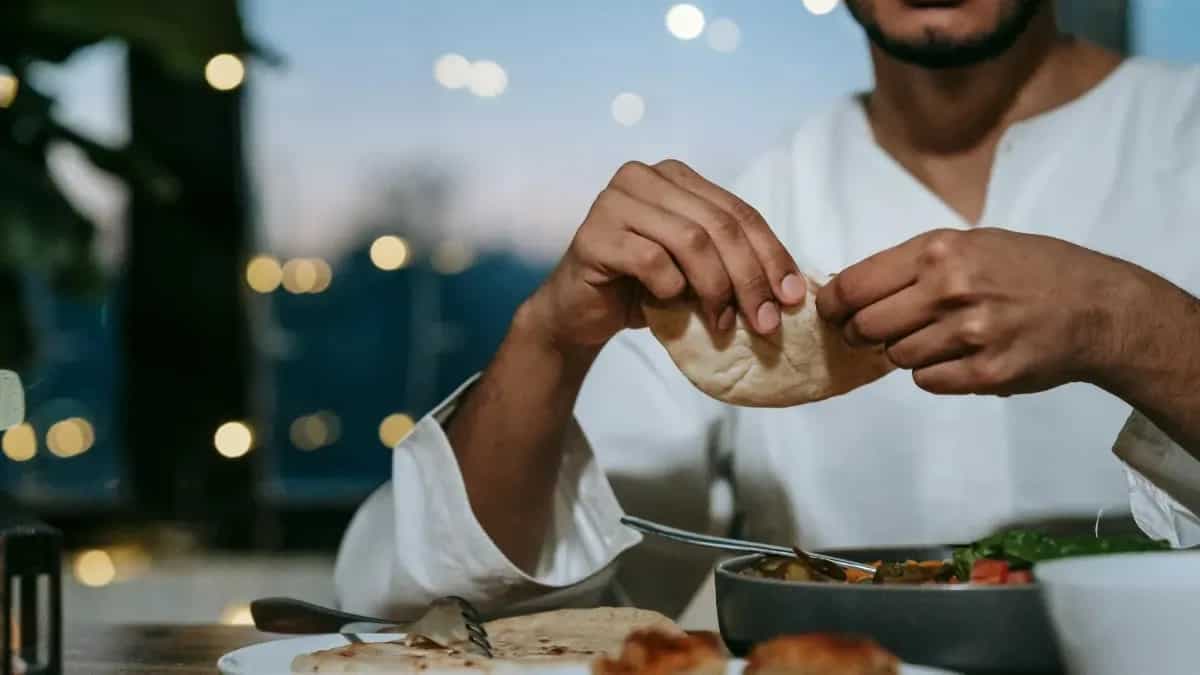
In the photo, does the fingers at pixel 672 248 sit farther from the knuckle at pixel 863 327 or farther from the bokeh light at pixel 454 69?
the bokeh light at pixel 454 69

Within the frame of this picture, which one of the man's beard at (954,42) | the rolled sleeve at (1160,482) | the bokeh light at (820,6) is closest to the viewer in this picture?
the rolled sleeve at (1160,482)

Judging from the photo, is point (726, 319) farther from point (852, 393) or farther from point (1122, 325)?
point (852, 393)

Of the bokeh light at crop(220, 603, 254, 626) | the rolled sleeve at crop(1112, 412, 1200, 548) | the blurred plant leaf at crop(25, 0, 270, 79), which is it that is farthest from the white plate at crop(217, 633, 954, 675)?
the bokeh light at crop(220, 603, 254, 626)

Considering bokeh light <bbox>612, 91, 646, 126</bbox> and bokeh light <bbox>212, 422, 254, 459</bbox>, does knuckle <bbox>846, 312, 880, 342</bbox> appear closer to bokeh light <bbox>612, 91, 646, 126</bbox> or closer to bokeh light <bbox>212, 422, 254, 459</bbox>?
bokeh light <bbox>612, 91, 646, 126</bbox>

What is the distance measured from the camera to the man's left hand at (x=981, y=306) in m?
1.00

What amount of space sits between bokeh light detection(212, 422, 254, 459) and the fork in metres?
1.89

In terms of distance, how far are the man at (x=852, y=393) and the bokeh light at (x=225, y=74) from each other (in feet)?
4.65

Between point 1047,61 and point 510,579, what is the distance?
919 millimetres

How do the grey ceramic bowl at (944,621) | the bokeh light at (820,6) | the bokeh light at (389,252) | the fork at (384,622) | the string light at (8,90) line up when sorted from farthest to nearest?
the bokeh light at (389,252)
the bokeh light at (820,6)
the string light at (8,90)
the fork at (384,622)
the grey ceramic bowl at (944,621)

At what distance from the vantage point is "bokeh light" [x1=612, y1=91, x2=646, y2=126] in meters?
2.69

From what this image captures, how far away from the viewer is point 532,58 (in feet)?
8.96

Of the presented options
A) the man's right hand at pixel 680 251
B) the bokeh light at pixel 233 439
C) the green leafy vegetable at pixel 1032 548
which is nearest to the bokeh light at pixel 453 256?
the bokeh light at pixel 233 439

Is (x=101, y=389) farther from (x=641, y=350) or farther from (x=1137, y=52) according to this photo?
(x=1137, y=52)

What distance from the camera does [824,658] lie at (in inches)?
24.9
